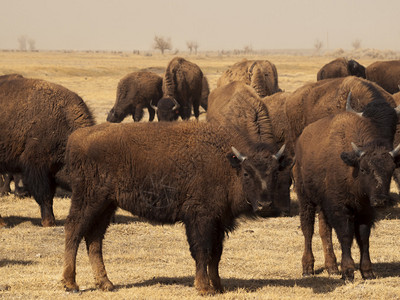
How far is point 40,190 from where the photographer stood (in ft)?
37.4

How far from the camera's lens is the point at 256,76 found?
17.7 metres

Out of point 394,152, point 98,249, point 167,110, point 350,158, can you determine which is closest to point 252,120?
point 350,158

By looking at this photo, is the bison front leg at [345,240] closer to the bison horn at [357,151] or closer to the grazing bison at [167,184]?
the bison horn at [357,151]

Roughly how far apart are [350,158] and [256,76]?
10263 mm

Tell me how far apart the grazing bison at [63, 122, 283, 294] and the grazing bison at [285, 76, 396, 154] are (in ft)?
14.0

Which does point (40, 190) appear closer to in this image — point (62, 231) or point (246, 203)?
point (62, 231)

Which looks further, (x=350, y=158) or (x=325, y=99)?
(x=325, y=99)

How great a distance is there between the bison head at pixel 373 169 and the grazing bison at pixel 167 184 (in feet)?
3.18

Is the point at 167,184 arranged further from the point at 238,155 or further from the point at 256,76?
the point at 256,76

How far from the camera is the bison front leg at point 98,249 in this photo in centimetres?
768

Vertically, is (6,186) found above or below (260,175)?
below

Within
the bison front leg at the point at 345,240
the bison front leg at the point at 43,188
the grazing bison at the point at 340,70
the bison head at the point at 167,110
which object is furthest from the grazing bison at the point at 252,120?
the grazing bison at the point at 340,70

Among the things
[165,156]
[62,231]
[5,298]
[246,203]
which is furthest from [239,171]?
[62,231]

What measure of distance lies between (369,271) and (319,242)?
2397 mm
